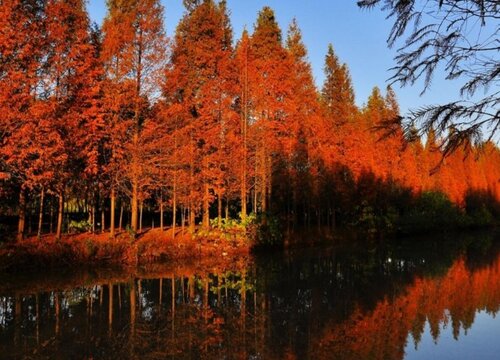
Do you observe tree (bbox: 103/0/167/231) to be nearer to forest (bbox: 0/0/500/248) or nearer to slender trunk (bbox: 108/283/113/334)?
forest (bbox: 0/0/500/248)

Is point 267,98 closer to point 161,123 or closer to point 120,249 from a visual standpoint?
point 161,123

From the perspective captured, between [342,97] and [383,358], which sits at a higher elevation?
[342,97]

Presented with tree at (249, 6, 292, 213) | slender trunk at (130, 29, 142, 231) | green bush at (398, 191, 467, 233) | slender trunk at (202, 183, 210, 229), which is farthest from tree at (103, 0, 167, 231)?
green bush at (398, 191, 467, 233)

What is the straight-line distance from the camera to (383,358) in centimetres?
809

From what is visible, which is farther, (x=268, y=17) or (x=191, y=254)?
(x=268, y=17)

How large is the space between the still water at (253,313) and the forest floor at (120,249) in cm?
94

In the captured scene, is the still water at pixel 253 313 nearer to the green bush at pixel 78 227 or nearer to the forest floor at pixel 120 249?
the forest floor at pixel 120 249

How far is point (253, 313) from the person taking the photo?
1170cm

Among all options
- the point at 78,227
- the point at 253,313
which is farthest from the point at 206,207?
the point at 253,313

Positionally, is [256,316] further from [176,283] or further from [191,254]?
[191,254]

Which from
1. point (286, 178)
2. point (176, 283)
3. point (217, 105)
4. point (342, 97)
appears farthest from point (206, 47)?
point (342, 97)

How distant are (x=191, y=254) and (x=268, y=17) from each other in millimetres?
16890

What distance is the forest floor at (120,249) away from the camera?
17922 mm

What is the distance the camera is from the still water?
28.6ft
